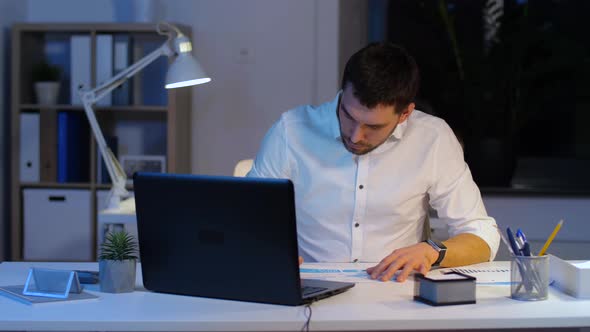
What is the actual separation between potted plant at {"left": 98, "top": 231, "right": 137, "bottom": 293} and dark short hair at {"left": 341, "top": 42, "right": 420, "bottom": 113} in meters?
0.65

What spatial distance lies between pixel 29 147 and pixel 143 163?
550 mm

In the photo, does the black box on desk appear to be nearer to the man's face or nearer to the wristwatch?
the wristwatch

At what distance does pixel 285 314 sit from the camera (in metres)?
1.59

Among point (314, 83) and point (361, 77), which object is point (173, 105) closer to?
point (314, 83)

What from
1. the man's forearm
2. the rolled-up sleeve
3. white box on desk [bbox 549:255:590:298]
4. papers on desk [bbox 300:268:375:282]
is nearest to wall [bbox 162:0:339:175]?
the rolled-up sleeve

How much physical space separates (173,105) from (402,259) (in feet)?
7.59

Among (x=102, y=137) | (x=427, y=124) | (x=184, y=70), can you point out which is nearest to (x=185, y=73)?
(x=184, y=70)

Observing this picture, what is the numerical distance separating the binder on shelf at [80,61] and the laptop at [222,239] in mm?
2406

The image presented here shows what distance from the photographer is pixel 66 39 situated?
4328 millimetres

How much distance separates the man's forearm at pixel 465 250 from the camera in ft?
6.70

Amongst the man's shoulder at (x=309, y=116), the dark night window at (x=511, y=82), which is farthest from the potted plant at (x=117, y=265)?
the dark night window at (x=511, y=82)

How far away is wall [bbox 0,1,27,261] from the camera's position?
13.5ft

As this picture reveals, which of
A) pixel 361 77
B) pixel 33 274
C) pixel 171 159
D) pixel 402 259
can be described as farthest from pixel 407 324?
pixel 171 159

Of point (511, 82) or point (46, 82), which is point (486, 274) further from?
point (46, 82)
